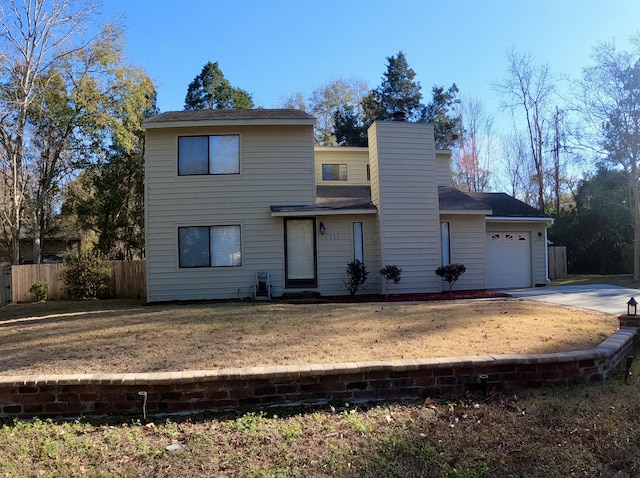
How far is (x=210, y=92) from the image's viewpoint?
3053 cm

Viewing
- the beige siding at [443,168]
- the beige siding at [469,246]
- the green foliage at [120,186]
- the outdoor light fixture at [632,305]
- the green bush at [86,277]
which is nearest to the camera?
the outdoor light fixture at [632,305]

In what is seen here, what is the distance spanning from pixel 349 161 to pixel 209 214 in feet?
20.5

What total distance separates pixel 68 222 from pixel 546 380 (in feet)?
92.1

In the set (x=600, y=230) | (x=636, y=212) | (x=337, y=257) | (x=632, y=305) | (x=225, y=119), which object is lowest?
(x=632, y=305)

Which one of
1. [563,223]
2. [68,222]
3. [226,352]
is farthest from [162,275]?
[563,223]

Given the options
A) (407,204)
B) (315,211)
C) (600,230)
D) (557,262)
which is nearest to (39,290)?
(315,211)

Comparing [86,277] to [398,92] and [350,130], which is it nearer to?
[350,130]

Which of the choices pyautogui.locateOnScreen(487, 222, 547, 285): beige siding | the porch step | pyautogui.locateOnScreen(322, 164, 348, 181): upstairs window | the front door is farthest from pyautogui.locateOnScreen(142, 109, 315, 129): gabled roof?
pyautogui.locateOnScreen(487, 222, 547, 285): beige siding

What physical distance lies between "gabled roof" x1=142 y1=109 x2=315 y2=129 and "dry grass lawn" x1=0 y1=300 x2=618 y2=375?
20.1 ft

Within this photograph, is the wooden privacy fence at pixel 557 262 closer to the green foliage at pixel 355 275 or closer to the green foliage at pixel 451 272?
the green foliage at pixel 451 272

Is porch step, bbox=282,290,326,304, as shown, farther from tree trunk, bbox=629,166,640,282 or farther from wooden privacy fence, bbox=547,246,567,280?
tree trunk, bbox=629,166,640,282

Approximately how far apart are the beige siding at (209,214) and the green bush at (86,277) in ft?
16.7

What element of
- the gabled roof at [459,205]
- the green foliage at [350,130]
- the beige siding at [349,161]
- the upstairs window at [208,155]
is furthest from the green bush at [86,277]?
the green foliage at [350,130]

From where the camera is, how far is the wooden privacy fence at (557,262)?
2059 centimetres
